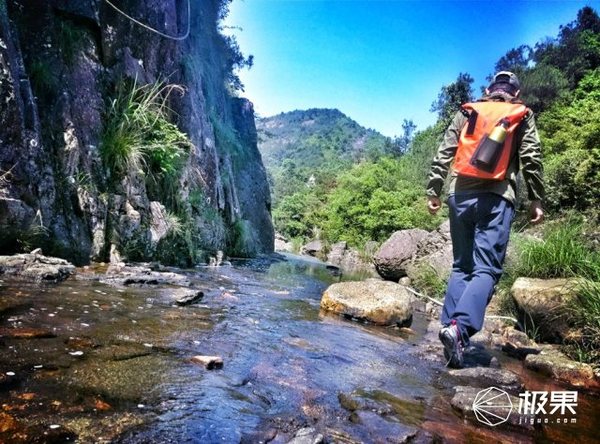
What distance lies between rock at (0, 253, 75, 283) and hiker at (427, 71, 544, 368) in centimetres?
337

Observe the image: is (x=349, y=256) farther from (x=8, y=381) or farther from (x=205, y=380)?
(x=8, y=381)

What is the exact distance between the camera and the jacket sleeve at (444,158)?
3486 mm

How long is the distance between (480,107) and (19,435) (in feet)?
10.9

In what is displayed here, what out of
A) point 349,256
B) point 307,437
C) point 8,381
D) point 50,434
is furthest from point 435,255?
point 349,256

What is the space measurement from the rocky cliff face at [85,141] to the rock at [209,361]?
2.91 metres

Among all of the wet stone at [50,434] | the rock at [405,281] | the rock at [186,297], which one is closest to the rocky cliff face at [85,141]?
the rock at [186,297]

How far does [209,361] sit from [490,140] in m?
2.42

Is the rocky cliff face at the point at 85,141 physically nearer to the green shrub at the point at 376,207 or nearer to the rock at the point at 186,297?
the rock at the point at 186,297

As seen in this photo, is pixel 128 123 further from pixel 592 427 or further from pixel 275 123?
pixel 275 123

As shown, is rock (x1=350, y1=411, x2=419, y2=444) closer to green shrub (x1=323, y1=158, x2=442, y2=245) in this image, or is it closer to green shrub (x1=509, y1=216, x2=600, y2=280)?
green shrub (x1=509, y1=216, x2=600, y2=280)

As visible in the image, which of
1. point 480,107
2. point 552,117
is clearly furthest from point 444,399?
point 552,117

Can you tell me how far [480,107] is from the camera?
3172mm

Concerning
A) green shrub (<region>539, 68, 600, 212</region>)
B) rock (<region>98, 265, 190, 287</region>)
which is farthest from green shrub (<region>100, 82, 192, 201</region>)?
green shrub (<region>539, 68, 600, 212</region>)

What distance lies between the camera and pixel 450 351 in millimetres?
2941
